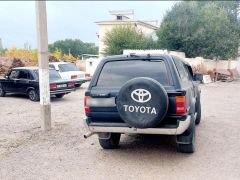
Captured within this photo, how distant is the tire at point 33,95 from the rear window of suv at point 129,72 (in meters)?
7.97

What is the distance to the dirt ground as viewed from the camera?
14.9 ft

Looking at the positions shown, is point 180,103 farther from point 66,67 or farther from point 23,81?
point 66,67

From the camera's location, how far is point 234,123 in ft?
26.4

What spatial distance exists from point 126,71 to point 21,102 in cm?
854

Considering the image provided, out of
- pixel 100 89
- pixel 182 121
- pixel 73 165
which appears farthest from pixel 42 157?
pixel 182 121

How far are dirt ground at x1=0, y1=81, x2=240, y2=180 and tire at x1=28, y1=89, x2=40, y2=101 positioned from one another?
414cm

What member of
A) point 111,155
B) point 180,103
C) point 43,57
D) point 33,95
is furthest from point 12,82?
point 180,103

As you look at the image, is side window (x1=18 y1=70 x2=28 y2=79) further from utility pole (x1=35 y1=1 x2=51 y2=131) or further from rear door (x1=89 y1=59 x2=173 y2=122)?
rear door (x1=89 y1=59 x2=173 y2=122)

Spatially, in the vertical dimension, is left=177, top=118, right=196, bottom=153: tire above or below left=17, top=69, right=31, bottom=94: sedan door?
below

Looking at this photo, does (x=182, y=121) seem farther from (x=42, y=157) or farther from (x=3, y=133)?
(x=3, y=133)

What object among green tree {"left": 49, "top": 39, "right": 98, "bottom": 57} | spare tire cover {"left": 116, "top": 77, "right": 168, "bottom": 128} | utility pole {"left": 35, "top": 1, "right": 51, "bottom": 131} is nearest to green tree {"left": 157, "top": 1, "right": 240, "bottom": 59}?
utility pole {"left": 35, "top": 1, "right": 51, "bottom": 131}

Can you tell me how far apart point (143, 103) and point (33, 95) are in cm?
919

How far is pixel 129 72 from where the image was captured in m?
5.13

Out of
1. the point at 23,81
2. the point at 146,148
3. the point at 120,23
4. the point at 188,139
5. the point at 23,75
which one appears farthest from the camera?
the point at 120,23
